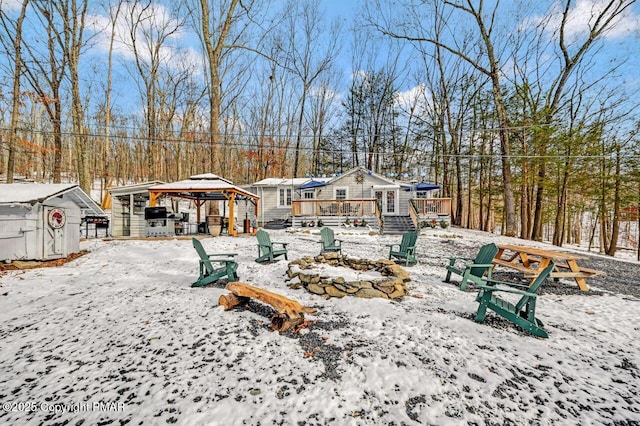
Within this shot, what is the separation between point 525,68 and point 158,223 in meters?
22.2

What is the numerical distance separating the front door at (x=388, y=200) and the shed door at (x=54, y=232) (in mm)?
15348

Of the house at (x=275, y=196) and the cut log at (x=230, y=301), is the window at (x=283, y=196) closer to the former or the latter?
the house at (x=275, y=196)

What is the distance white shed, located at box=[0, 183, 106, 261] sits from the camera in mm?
5562

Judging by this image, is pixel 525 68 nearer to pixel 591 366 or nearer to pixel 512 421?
pixel 591 366

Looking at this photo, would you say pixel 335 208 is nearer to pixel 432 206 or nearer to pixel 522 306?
pixel 432 206

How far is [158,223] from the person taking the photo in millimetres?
10797

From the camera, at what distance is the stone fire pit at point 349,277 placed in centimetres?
422

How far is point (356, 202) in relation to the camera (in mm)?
14617

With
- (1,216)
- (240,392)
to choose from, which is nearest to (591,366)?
(240,392)

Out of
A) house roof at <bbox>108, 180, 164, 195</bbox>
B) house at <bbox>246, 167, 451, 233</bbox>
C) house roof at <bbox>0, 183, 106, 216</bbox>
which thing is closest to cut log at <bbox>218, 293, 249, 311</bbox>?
house roof at <bbox>0, 183, 106, 216</bbox>

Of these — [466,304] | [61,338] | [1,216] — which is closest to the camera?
[61,338]

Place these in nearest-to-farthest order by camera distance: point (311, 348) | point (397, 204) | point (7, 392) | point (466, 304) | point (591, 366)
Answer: point (7, 392) < point (591, 366) < point (311, 348) < point (466, 304) < point (397, 204)

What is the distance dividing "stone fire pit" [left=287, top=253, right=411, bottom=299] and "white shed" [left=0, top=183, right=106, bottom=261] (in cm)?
607

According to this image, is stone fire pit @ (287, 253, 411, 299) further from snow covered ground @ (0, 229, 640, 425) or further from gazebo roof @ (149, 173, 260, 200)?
gazebo roof @ (149, 173, 260, 200)
